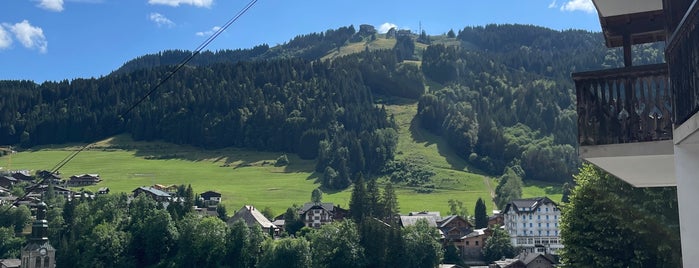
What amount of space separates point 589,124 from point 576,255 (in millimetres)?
13284

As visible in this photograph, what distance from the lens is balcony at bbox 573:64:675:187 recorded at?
668 cm

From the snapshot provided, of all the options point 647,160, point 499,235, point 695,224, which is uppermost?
point 647,160

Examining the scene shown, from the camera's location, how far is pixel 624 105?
6.90 m

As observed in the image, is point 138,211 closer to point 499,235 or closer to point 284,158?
point 499,235

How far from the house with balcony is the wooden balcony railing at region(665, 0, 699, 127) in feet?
0.11

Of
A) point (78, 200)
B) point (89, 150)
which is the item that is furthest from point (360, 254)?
point (89, 150)

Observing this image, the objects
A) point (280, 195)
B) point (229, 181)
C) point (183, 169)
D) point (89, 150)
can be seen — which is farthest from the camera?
point (89, 150)

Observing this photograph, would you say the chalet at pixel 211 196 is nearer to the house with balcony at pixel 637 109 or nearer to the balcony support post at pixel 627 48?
the balcony support post at pixel 627 48

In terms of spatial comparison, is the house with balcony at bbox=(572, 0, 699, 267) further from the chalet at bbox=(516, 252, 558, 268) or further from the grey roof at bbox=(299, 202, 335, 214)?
the grey roof at bbox=(299, 202, 335, 214)

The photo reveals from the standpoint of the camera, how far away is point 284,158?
179750 mm

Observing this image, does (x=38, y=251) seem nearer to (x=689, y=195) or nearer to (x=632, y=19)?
(x=632, y=19)

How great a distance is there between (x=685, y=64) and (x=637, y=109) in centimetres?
175

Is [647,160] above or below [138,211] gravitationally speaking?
above

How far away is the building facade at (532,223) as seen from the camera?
106 m
